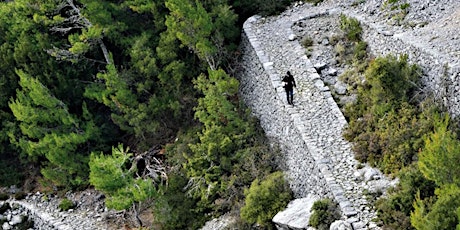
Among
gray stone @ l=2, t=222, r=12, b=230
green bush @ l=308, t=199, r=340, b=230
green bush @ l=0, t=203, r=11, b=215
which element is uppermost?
green bush @ l=308, t=199, r=340, b=230

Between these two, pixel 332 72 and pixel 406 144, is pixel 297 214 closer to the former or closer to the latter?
pixel 406 144

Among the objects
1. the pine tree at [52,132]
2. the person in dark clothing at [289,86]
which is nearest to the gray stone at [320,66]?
the person in dark clothing at [289,86]

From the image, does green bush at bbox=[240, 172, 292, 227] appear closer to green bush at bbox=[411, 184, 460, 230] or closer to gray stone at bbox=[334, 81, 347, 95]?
gray stone at bbox=[334, 81, 347, 95]

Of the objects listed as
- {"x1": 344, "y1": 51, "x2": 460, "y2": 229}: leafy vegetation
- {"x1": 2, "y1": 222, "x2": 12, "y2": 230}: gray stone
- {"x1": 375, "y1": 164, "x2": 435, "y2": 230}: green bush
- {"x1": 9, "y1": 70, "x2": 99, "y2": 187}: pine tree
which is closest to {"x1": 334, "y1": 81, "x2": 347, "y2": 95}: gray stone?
{"x1": 344, "y1": 51, "x2": 460, "y2": 229}: leafy vegetation

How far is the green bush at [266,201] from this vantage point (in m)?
13.9

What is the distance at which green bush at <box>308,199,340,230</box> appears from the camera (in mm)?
11801

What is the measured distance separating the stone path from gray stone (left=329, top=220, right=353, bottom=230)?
17 cm

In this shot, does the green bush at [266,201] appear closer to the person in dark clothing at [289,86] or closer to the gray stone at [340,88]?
the person in dark clothing at [289,86]

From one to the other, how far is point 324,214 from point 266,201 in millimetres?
2400

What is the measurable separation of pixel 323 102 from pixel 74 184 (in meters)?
11.5

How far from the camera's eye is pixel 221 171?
17250 mm

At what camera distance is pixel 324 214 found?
39.3ft

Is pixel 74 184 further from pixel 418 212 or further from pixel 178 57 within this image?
pixel 418 212

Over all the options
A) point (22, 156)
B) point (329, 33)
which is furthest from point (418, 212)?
point (22, 156)
